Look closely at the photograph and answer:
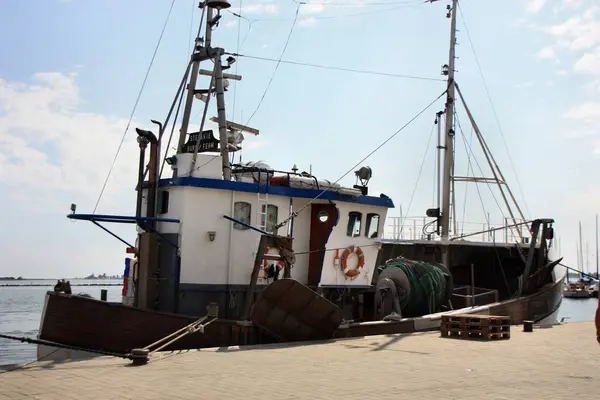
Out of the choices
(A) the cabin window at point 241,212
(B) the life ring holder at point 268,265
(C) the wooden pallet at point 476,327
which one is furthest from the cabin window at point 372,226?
(A) the cabin window at point 241,212

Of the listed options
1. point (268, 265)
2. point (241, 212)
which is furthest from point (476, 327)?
point (241, 212)

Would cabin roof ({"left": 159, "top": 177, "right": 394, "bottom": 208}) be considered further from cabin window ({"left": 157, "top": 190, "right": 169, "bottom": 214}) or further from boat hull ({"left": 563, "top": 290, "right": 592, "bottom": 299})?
boat hull ({"left": 563, "top": 290, "right": 592, "bottom": 299})

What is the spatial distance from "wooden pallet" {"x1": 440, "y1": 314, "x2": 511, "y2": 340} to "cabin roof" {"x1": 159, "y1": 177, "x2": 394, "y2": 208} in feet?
12.7

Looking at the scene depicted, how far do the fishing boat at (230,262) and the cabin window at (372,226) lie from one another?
0.04 meters

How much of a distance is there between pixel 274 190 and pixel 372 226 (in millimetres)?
3663

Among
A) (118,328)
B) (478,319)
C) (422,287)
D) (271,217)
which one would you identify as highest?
(271,217)

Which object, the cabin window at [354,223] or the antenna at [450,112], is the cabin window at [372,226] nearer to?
the cabin window at [354,223]

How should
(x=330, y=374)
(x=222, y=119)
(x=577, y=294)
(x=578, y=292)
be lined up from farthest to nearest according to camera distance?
1. (x=578, y=292)
2. (x=577, y=294)
3. (x=222, y=119)
4. (x=330, y=374)

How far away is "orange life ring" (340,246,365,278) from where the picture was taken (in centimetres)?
1739

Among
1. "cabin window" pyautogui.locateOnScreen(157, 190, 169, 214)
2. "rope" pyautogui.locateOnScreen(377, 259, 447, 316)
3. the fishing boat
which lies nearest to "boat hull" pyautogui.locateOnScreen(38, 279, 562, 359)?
the fishing boat

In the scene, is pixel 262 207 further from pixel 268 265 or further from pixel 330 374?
pixel 330 374

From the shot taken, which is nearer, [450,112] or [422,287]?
[422,287]

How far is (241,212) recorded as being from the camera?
1544 centimetres

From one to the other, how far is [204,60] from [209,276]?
584 cm
